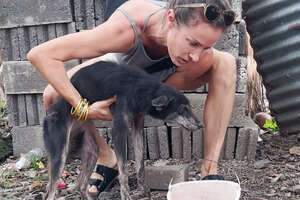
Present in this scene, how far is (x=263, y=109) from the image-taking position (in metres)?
6.02

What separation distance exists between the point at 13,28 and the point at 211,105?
2.27 meters

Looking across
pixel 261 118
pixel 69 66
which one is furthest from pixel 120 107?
pixel 261 118

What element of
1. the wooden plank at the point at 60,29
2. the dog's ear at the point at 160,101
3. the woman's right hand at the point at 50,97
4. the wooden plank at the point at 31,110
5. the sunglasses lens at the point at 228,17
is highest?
the sunglasses lens at the point at 228,17

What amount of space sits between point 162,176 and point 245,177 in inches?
32.4

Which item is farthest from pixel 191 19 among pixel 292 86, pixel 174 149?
pixel 292 86

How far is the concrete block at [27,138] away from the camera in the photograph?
4.50 m

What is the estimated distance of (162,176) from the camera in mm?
3496

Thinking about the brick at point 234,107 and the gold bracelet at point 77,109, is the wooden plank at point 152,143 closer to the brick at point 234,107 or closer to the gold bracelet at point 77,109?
the brick at point 234,107

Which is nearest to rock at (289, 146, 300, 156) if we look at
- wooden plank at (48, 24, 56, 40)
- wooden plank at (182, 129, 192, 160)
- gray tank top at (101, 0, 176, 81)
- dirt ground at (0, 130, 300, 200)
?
dirt ground at (0, 130, 300, 200)

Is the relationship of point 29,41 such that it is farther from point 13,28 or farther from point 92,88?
point 92,88

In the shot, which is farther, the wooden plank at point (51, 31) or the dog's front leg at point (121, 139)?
the wooden plank at point (51, 31)

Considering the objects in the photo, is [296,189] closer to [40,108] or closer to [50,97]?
[50,97]

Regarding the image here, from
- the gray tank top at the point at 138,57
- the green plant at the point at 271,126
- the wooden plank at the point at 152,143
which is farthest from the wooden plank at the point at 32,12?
the green plant at the point at 271,126

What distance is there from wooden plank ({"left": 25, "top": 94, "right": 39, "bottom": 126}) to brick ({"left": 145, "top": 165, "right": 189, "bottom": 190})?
62.7 inches
